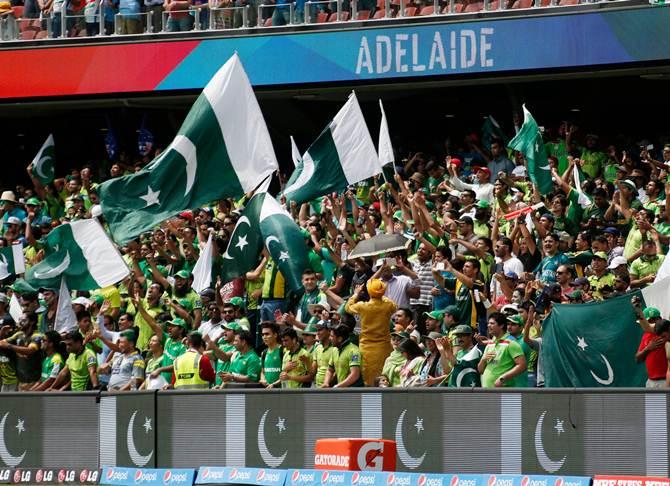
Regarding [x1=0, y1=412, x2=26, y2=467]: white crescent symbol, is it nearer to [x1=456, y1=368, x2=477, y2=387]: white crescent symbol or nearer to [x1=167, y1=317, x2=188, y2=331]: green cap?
[x1=167, y1=317, x2=188, y2=331]: green cap

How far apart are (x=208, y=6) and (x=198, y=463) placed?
44.0 ft

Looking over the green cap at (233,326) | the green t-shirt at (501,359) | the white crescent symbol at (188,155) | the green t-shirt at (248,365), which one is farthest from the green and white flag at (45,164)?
the green t-shirt at (501,359)

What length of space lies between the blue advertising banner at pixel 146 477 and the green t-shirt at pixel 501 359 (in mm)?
3080

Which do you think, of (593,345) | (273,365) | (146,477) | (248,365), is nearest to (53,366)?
(248,365)

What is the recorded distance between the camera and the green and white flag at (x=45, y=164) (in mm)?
27203

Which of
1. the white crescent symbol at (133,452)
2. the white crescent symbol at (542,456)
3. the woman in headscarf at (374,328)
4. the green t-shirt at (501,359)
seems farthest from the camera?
the woman in headscarf at (374,328)

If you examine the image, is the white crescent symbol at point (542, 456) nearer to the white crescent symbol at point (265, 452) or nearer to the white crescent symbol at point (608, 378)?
the white crescent symbol at point (608, 378)

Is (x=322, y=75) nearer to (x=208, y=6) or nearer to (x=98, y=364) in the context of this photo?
(x=208, y=6)

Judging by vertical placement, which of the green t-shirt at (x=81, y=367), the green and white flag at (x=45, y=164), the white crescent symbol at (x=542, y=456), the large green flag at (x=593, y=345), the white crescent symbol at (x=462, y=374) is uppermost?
the green and white flag at (x=45, y=164)

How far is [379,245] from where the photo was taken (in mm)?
18344

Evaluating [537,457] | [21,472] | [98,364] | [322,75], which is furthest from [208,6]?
[537,457]

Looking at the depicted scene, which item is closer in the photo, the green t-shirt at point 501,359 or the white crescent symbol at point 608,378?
the white crescent symbol at point 608,378

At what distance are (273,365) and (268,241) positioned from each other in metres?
1.33

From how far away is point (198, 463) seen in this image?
16094mm
